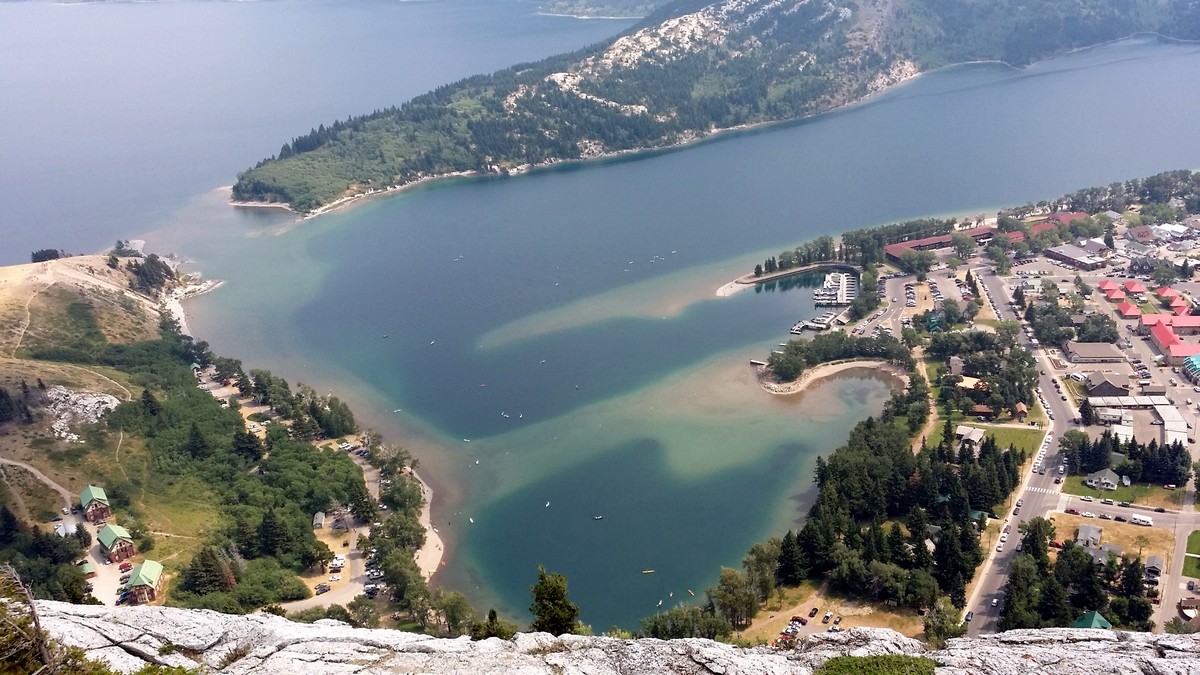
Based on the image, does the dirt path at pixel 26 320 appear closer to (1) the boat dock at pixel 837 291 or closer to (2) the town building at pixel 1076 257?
(1) the boat dock at pixel 837 291

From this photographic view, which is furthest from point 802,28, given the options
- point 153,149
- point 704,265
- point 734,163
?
point 153,149

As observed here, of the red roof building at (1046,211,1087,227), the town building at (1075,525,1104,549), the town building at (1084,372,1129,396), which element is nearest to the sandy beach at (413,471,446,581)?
the town building at (1075,525,1104,549)

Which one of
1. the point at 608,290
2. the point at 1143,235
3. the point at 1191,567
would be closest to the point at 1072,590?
the point at 1191,567

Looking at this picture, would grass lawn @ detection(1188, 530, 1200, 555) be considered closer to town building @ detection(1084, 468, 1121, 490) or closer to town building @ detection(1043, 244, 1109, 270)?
town building @ detection(1084, 468, 1121, 490)

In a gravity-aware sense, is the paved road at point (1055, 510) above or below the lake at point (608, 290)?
below

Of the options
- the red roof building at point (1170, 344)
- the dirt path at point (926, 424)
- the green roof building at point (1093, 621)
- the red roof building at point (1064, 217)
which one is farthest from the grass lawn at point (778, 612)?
the red roof building at point (1064, 217)

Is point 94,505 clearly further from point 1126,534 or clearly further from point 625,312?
point 1126,534
